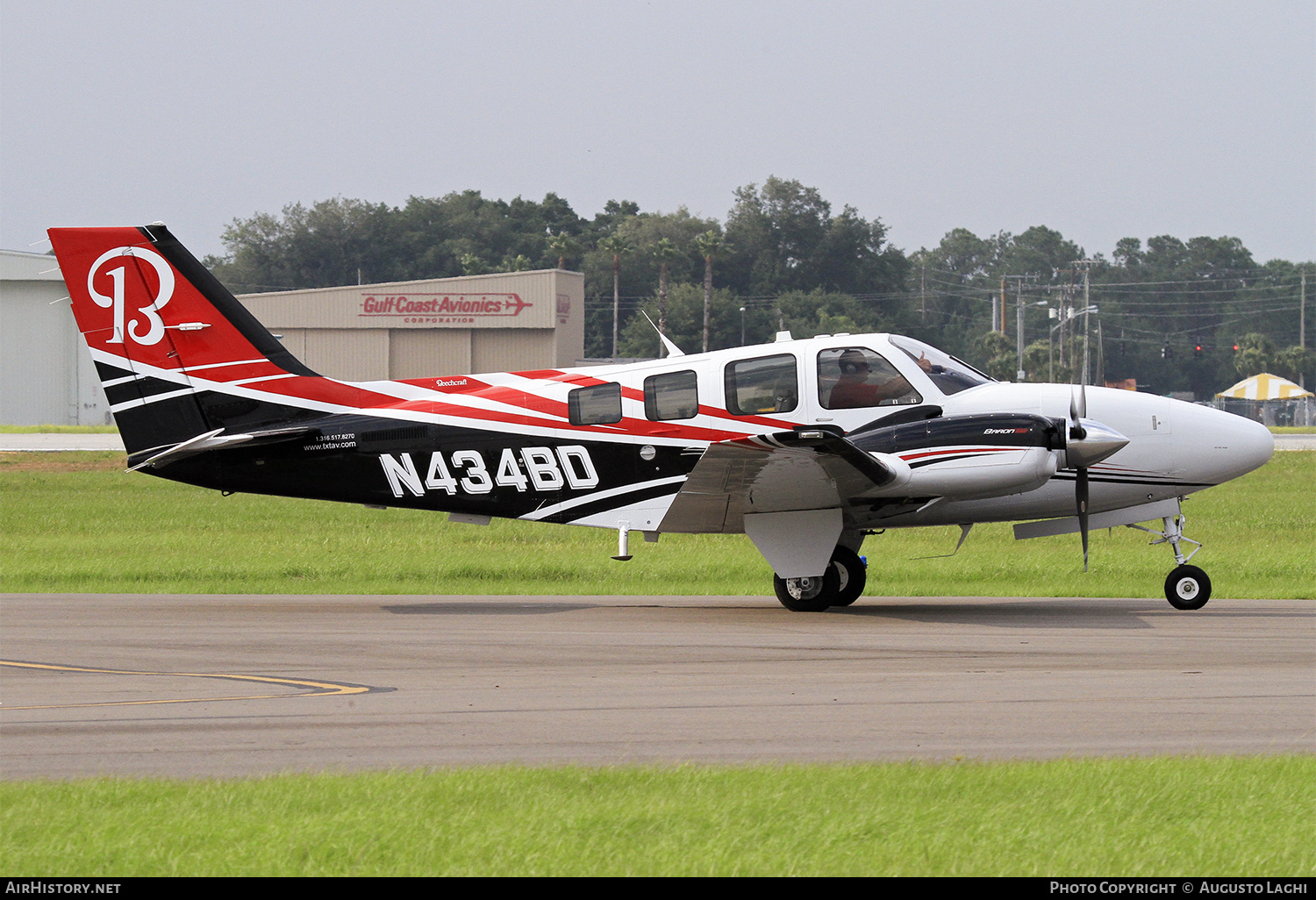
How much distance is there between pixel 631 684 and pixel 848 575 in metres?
5.19

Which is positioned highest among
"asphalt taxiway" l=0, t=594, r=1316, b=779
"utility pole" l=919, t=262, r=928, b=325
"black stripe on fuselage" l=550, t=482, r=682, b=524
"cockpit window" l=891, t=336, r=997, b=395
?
"utility pole" l=919, t=262, r=928, b=325

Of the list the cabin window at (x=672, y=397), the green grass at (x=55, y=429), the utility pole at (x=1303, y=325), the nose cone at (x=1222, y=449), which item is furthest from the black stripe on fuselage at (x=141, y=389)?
the utility pole at (x=1303, y=325)

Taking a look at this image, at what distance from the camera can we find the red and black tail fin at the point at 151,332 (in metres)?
14.0

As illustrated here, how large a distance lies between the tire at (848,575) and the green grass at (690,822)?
7214 mm

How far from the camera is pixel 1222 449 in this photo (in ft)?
42.6

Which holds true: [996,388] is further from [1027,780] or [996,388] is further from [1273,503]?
[1273,503]

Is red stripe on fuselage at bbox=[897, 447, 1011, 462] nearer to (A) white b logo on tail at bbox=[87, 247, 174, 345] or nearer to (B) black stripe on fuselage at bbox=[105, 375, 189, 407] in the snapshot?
(B) black stripe on fuselage at bbox=[105, 375, 189, 407]

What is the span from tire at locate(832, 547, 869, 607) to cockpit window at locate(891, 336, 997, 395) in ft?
6.89

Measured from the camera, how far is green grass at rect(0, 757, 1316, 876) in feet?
16.1

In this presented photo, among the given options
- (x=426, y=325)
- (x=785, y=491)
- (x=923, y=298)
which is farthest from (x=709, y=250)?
(x=785, y=491)

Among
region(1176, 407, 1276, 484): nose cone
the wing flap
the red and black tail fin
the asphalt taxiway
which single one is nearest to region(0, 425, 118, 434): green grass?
the red and black tail fin

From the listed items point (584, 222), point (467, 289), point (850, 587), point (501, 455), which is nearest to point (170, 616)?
point (501, 455)

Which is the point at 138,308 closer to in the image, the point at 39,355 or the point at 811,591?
the point at 811,591

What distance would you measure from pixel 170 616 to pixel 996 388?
911 cm
